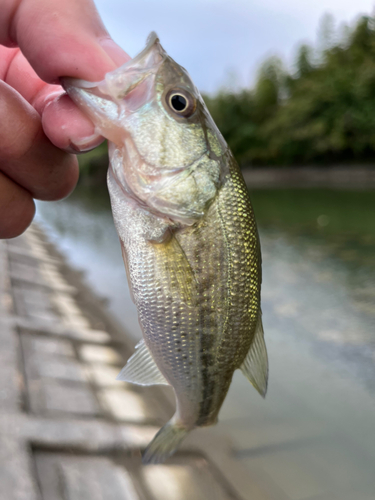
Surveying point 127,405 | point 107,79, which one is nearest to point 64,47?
point 107,79

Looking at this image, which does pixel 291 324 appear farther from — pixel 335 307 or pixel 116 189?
pixel 116 189

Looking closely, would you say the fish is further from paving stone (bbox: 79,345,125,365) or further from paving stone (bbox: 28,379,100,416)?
paving stone (bbox: 79,345,125,365)

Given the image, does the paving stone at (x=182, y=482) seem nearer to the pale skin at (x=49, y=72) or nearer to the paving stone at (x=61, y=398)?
the paving stone at (x=61, y=398)

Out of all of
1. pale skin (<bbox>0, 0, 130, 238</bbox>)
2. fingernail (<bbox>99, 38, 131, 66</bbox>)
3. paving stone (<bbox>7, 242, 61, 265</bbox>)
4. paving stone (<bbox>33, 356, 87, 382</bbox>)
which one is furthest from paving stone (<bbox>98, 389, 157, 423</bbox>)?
paving stone (<bbox>7, 242, 61, 265</bbox>)

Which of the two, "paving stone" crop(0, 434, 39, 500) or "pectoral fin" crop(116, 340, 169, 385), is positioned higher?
"pectoral fin" crop(116, 340, 169, 385)

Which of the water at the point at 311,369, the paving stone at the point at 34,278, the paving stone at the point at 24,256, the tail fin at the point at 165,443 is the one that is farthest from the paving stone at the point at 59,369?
the paving stone at the point at 24,256

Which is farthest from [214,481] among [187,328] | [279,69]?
[279,69]
